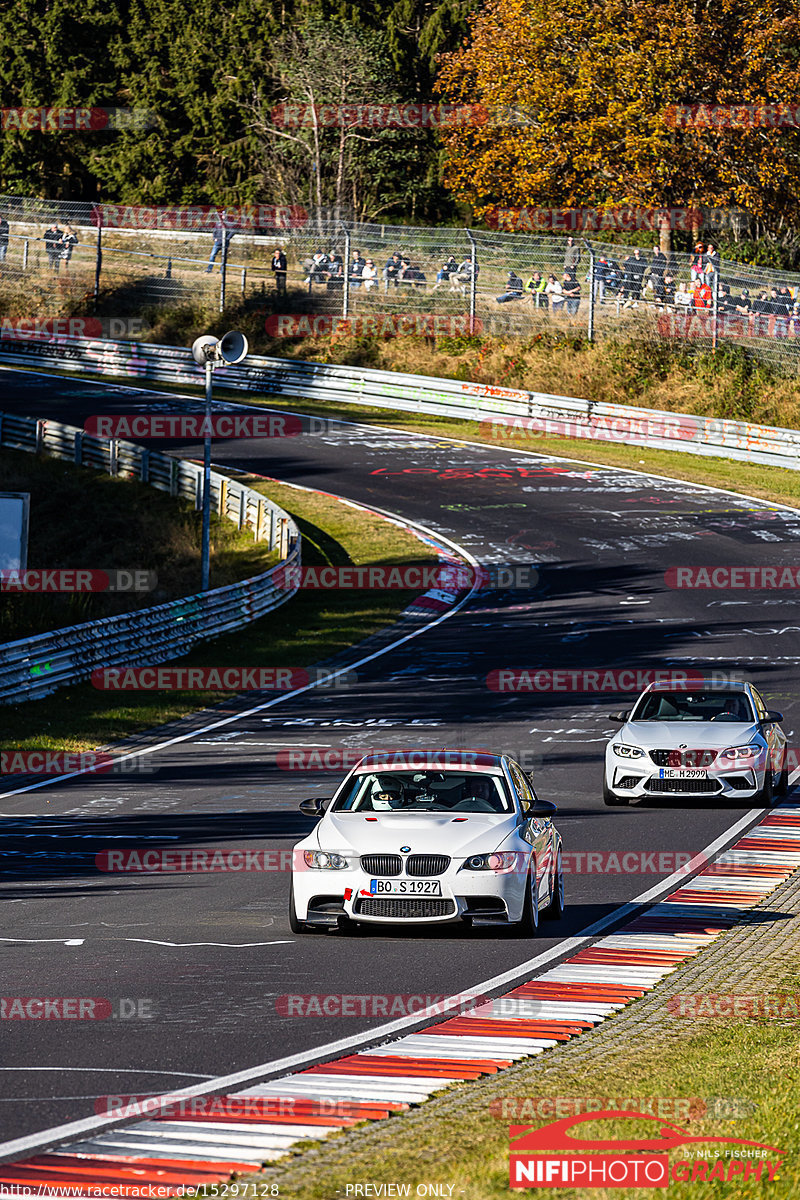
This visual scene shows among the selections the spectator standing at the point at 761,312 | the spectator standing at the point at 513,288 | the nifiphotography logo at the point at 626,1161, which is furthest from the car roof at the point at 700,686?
the spectator standing at the point at 513,288

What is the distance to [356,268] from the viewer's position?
57969 millimetres

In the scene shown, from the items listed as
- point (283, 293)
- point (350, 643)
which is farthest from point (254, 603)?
point (283, 293)

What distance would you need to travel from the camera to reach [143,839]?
1553 cm

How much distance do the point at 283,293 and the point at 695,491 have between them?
22.4 metres

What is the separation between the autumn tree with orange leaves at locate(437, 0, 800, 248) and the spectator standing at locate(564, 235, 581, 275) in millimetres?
5655

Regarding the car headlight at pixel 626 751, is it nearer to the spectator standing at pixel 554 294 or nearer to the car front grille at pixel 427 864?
the car front grille at pixel 427 864

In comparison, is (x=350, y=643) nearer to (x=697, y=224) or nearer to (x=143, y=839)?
(x=143, y=839)

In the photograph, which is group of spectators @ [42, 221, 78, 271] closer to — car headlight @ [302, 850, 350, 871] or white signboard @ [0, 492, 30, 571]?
white signboard @ [0, 492, 30, 571]

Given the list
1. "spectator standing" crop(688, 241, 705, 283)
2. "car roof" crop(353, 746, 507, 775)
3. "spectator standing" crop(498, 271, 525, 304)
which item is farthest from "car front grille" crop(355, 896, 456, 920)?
"spectator standing" crop(498, 271, 525, 304)

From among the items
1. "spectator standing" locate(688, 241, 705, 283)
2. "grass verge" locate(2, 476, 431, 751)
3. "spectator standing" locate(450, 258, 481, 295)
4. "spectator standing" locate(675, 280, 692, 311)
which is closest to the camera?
"grass verge" locate(2, 476, 431, 751)

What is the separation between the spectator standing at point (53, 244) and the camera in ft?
211

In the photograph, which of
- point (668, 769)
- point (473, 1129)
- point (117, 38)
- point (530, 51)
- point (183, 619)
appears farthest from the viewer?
point (117, 38)

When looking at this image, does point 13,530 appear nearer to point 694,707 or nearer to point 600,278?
point 694,707

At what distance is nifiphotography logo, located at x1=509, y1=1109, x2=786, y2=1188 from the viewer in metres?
5.86
